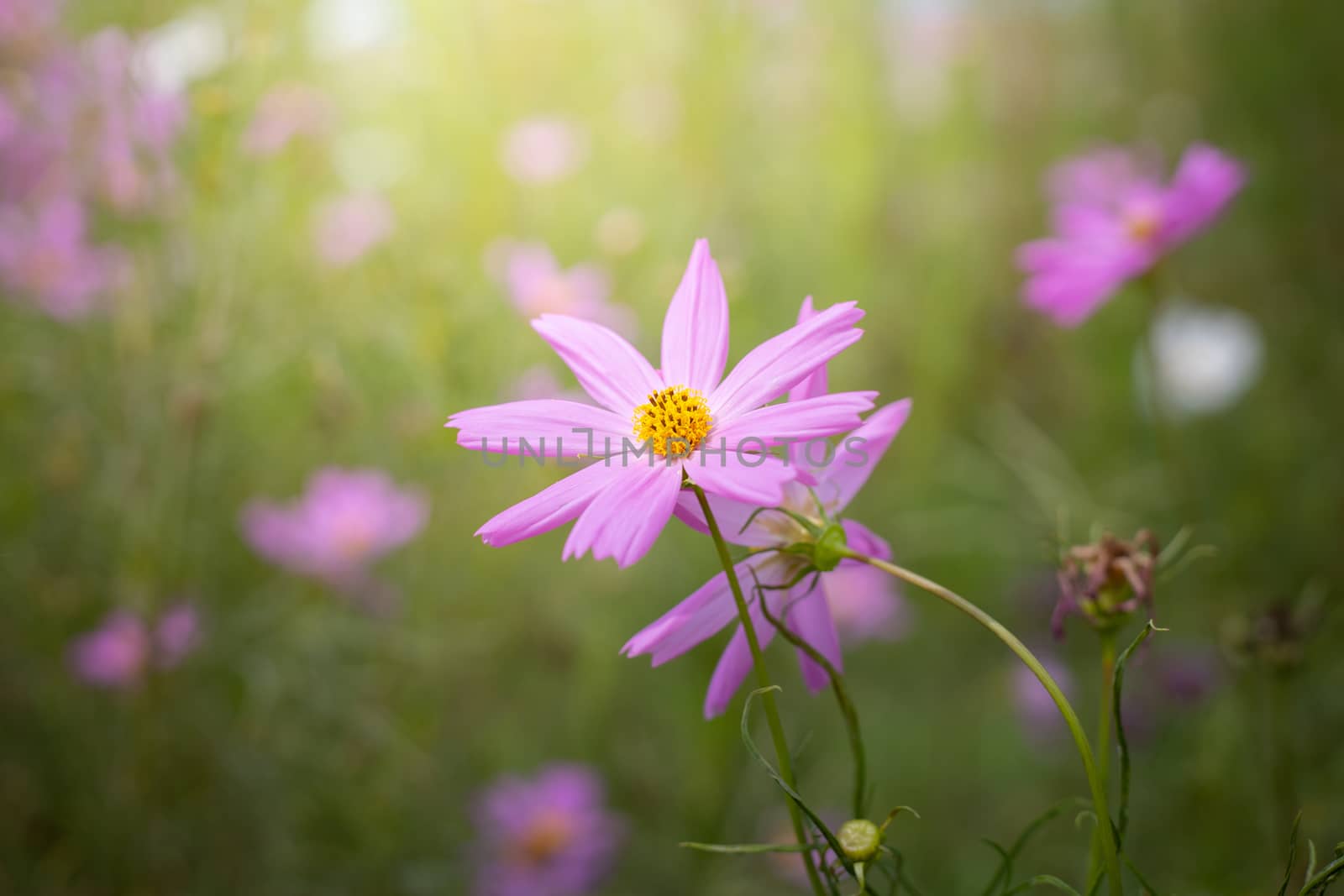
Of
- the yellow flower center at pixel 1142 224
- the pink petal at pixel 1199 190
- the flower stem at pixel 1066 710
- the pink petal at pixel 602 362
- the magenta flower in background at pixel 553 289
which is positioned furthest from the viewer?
the magenta flower in background at pixel 553 289

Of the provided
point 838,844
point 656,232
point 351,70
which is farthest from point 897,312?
point 838,844

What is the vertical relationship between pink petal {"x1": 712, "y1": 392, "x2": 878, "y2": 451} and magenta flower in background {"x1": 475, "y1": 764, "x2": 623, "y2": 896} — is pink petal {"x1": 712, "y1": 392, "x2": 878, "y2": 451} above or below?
above

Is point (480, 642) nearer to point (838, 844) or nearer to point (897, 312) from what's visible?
point (838, 844)

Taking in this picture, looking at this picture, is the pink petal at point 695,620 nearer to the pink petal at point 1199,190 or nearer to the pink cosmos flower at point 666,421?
the pink cosmos flower at point 666,421

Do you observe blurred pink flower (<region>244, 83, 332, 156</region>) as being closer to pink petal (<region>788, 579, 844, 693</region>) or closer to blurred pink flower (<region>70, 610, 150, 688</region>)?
blurred pink flower (<region>70, 610, 150, 688</region>)

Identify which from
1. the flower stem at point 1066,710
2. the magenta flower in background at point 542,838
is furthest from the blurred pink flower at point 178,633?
the flower stem at point 1066,710

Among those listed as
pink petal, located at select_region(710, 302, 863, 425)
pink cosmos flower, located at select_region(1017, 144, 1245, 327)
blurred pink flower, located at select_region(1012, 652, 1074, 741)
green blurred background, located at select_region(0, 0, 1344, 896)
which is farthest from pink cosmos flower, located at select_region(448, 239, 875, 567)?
blurred pink flower, located at select_region(1012, 652, 1074, 741)

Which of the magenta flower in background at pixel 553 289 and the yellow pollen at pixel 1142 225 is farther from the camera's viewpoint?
the magenta flower in background at pixel 553 289
